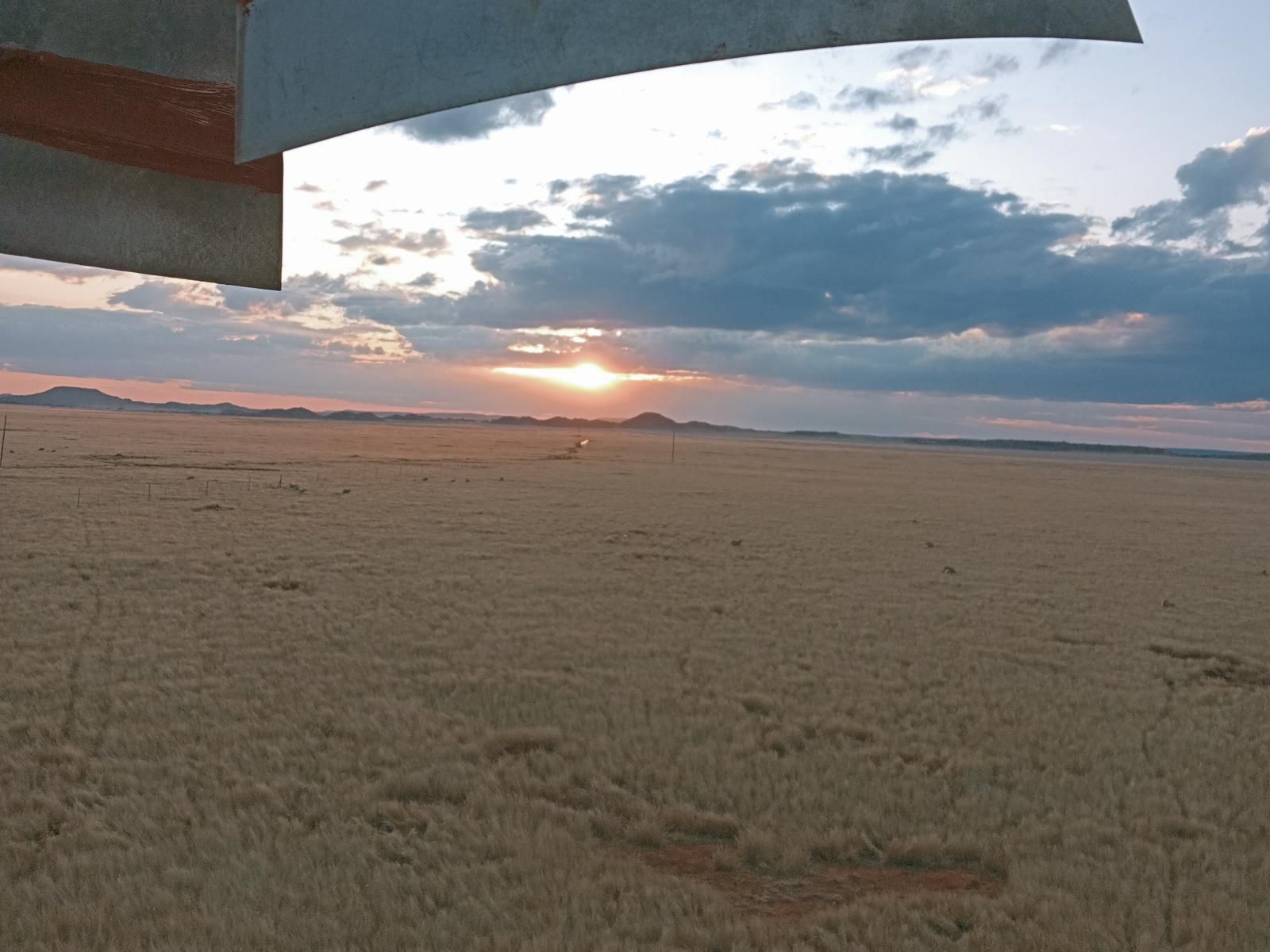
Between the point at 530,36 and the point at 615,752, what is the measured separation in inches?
243

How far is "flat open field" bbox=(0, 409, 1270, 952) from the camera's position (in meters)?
4.89

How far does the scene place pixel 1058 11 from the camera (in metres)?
2.47

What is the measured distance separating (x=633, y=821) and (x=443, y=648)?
18.0 ft

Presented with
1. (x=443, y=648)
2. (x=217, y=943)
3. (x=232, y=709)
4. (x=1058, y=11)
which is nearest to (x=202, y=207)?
(x=1058, y=11)

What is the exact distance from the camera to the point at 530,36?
240cm

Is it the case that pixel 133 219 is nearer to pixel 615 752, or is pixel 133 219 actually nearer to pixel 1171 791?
pixel 615 752

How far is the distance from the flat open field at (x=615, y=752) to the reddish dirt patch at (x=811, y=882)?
1.0 inches

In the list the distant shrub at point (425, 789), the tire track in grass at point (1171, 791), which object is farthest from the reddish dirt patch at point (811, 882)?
the distant shrub at point (425, 789)

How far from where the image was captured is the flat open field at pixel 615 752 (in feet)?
16.1

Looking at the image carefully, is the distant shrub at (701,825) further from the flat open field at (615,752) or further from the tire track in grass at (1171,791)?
the tire track in grass at (1171,791)

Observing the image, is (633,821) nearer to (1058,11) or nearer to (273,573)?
(1058,11)

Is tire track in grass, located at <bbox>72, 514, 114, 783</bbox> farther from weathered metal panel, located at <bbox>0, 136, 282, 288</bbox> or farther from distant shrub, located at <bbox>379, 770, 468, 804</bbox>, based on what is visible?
weathered metal panel, located at <bbox>0, 136, 282, 288</bbox>

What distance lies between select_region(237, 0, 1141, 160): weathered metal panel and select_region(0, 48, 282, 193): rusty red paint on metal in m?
0.72

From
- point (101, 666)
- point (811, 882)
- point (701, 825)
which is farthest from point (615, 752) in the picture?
point (101, 666)
